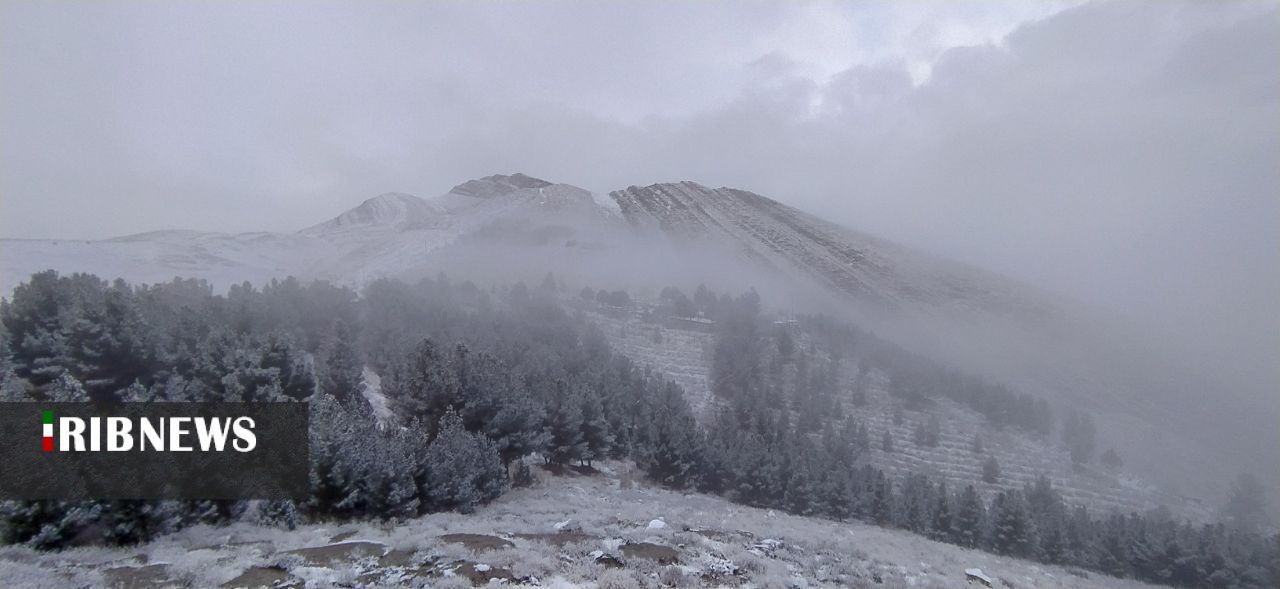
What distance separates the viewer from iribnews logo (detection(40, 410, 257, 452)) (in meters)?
13.7

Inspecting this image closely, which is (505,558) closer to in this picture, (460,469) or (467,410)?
(460,469)

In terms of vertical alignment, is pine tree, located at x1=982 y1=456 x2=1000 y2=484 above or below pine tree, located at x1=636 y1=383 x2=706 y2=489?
below

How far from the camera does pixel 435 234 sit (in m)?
115

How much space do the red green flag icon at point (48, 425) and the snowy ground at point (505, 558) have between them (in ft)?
7.42

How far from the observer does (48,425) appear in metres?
13.6

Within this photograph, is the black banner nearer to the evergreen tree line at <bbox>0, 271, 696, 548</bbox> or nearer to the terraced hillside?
the evergreen tree line at <bbox>0, 271, 696, 548</bbox>

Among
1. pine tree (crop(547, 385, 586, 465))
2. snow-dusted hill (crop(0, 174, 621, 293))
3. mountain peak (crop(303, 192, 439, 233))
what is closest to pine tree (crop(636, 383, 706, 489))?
pine tree (crop(547, 385, 586, 465))

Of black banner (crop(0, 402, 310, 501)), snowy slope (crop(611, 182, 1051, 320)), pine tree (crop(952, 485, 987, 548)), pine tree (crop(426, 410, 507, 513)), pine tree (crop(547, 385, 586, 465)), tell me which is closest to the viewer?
black banner (crop(0, 402, 310, 501))

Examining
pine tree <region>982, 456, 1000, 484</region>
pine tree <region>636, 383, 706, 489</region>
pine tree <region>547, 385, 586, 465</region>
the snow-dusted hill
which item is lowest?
pine tree <region>982, 456, 1000, 484</region>

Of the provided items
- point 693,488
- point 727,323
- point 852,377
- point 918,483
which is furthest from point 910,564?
point 727,323

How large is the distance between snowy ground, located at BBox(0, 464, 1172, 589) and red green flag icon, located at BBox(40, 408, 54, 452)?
2.26 meters

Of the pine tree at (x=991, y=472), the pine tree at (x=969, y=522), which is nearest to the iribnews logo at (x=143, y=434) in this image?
the pine tree at (x=969, y=522)

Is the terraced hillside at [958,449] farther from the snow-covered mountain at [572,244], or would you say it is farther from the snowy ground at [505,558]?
the snow-covered mountain at [572,244]

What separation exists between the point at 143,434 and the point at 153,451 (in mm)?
607
